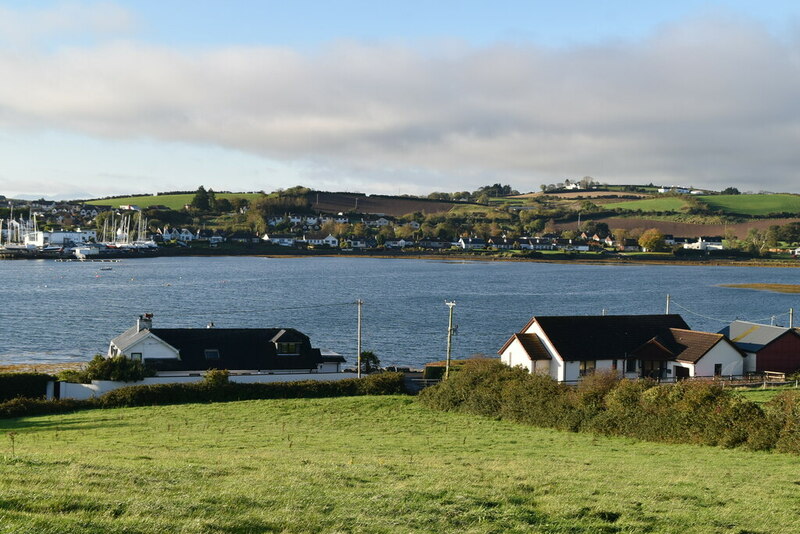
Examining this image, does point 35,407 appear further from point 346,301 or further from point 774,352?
point 346,301

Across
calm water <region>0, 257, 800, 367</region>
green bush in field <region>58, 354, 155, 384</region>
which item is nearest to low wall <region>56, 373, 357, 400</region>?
green bush in field <region>58, 354, 155, 384</region>

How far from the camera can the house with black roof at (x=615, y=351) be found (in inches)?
1660

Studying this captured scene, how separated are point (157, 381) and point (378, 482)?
27326 millimetres

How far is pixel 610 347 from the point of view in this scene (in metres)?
43.0

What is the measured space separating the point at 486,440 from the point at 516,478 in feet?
30.4

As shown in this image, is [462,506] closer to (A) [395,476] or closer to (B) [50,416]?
(A) [395,476]

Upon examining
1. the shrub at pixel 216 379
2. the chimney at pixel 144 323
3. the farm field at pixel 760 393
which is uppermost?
the chimney at pixel 144 323

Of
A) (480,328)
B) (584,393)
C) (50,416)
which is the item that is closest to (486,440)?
(584,393)

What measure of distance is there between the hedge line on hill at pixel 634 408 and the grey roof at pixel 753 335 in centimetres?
1954

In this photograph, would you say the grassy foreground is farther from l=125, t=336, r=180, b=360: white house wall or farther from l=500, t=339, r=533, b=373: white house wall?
l=500, t=339, r=533, b=373: white house wall

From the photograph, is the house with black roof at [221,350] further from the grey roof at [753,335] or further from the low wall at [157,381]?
the grey roof at [753,335]

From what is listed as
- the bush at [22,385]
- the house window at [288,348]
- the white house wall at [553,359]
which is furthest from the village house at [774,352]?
the bush at [22,385]

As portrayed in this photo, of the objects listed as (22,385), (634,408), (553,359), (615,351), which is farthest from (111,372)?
(615,351)

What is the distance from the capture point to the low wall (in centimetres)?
3744
